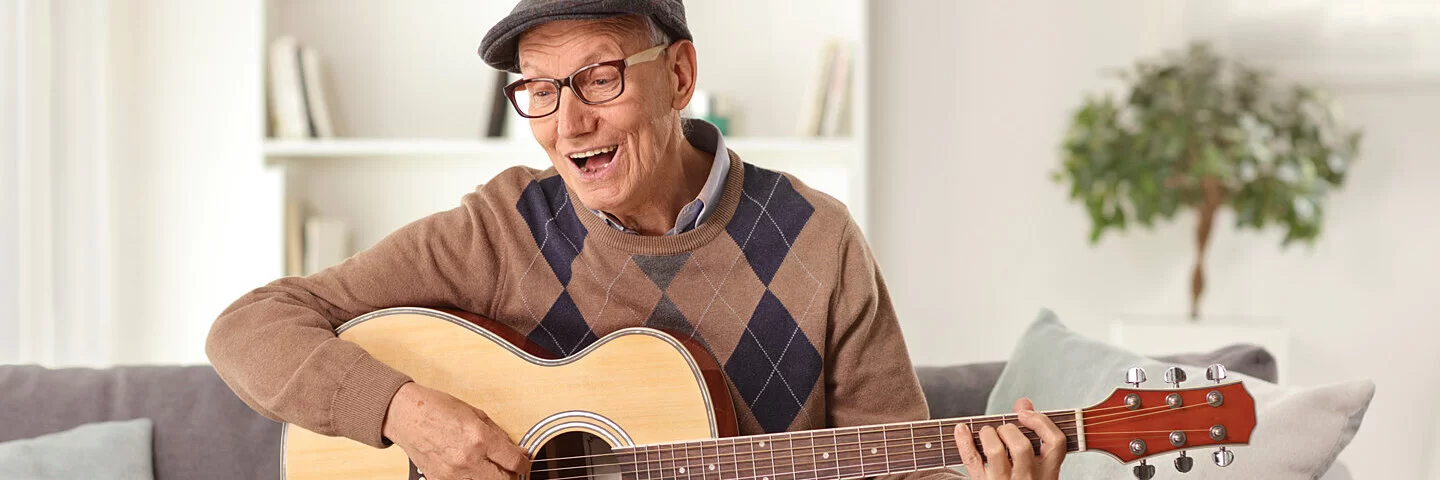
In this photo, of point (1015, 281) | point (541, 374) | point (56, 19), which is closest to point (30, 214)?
point (56, 19)

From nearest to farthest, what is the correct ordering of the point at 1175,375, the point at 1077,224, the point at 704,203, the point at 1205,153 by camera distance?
the point at 1175,375 → the point at 704,203 → the point at 1205,153 → the point at 1077,224

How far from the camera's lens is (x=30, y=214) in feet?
9.18

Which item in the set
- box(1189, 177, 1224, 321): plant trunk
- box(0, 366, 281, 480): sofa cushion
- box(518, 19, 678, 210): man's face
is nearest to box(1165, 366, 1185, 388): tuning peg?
box(518, 19, 678, 210): man's face

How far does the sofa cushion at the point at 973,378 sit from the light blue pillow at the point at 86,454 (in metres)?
1.21

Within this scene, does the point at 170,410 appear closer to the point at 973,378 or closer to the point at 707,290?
the point at 707,290

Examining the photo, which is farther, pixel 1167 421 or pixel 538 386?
pixel 538 386

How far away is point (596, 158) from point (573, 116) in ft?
0.27

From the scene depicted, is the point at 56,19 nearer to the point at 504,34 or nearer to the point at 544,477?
the point at 504,34

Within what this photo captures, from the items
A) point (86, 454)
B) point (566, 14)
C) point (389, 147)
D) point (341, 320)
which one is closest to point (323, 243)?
point (389, 147)

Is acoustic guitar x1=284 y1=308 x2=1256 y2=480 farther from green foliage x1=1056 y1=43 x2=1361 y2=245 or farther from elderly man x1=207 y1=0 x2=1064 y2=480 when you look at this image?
green foliage x1=1056 y1=43 x2=1361 y2=245

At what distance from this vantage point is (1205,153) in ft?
10.6

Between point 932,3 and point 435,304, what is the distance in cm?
247

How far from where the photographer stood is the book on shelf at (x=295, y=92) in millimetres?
3113

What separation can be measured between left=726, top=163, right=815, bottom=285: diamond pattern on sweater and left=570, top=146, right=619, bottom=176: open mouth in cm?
20
